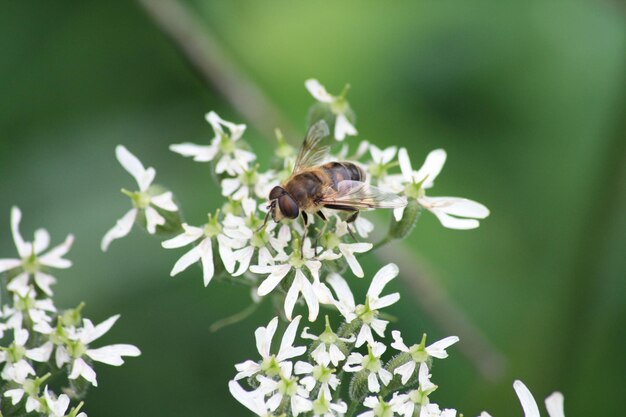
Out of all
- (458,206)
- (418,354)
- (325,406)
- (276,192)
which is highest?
(458,206)

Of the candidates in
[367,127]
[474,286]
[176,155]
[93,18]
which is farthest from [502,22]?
[93,18]

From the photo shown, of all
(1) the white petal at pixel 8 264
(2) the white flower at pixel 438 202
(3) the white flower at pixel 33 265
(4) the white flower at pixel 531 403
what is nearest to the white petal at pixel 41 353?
(3) the white flower at pixel 33 265

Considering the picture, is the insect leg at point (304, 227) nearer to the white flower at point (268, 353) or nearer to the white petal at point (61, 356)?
the white flower at point (268, 353)

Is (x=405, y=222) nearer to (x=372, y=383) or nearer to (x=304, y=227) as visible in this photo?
(x=304, y=227)

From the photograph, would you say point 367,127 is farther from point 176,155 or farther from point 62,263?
point 62,263

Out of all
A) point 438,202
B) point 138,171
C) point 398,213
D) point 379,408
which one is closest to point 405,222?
point 398,213

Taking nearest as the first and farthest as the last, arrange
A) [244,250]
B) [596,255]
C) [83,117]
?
[244,250]
[596,255]
[83,117]

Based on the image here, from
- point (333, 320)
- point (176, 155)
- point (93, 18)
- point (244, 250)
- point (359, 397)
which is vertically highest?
point (93, 18)
